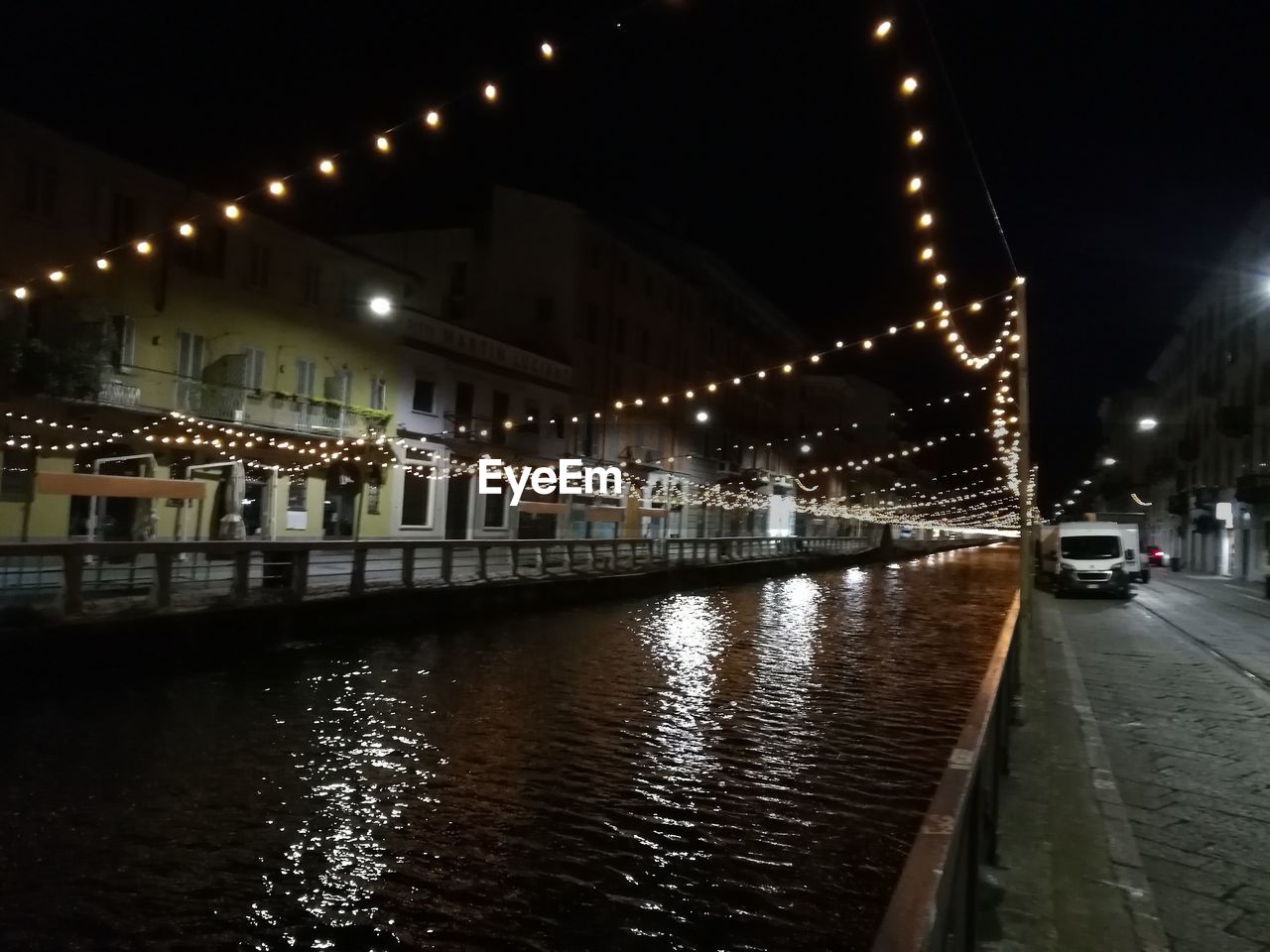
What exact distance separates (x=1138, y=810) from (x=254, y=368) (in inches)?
1030

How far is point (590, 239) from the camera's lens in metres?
43.3

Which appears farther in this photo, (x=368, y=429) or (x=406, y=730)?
(x=368, y=429)

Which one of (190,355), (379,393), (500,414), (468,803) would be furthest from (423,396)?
(468,803)

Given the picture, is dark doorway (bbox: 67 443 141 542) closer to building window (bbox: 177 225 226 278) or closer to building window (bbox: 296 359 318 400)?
building window (bbox: 177 225 226 278)

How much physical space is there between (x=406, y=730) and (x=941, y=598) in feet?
69.6

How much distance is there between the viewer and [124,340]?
25312mm

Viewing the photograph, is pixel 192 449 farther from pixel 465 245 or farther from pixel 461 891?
pixel 461 891

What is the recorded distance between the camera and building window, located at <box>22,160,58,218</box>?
22.7 m

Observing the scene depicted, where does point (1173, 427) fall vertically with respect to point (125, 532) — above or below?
above

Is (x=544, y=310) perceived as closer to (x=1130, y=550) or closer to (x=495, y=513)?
(x=495, y=513)

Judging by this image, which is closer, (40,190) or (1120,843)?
(1120,843)

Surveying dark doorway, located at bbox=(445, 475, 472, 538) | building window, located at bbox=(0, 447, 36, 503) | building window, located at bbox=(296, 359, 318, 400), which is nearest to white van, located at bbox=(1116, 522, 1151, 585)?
dark doorway, located at bbox=(445, 475, 472, 538)

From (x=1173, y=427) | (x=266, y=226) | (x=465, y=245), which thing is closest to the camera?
(x=266, y=226)

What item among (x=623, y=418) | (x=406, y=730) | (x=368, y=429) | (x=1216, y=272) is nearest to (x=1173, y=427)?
(x=1216, y=272)
